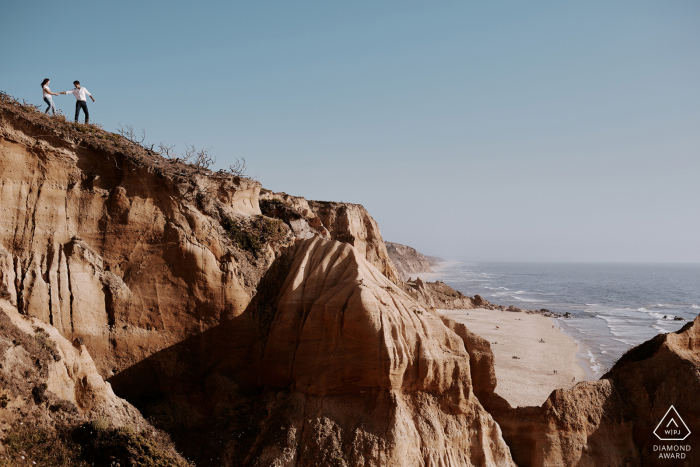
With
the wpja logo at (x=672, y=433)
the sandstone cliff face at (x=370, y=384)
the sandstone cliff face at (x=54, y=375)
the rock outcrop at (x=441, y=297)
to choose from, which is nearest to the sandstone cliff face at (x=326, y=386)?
the sandstone cliff face at (x=370, y=384)

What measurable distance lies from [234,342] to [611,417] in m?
11.9

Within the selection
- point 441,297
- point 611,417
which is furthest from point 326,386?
point 441,297

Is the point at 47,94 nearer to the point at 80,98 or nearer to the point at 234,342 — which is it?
the point at 80,98

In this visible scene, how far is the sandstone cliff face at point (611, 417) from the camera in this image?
14.3 meters

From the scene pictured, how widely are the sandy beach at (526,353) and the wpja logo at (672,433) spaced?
29.7 ft

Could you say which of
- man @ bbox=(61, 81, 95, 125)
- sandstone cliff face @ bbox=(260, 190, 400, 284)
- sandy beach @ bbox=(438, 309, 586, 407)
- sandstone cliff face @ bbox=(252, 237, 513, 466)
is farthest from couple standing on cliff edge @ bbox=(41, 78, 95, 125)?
sandy beach @ bbox=(438, 309, 586, 407)

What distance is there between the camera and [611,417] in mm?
14820

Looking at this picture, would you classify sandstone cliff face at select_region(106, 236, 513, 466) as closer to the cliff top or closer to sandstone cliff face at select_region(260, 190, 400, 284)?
the cliff top

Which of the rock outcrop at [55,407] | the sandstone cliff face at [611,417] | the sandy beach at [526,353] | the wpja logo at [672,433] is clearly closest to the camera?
the rock outcrop at [55,407]

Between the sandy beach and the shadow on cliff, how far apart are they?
15029 mm

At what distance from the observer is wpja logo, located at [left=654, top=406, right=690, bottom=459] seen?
47.6 ft

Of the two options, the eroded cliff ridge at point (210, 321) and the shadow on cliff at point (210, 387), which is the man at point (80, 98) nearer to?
the eroded cliff ridge at point (210, 321)

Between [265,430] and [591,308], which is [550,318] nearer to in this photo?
[591,308]

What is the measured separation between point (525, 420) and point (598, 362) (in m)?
24.7
